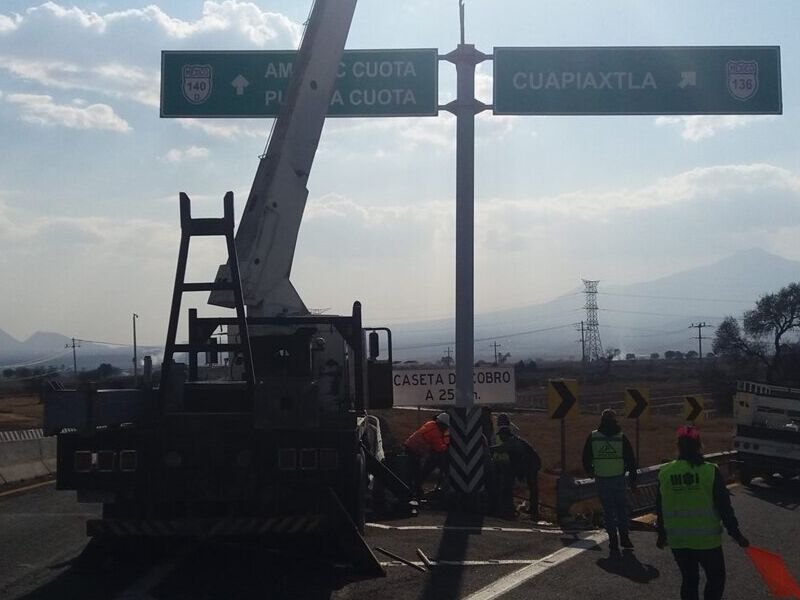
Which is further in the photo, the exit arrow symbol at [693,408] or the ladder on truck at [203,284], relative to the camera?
the exit arrow symbol at [693,408]

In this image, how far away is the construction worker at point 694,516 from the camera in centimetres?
775

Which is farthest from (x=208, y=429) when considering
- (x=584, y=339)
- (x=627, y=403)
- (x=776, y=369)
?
(x=584, y=339)

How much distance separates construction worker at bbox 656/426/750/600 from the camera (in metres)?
7.75

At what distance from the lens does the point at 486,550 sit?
11.6 meters

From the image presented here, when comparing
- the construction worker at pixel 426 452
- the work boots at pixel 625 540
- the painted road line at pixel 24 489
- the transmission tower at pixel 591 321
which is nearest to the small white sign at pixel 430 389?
the construction worker at pixel 426 452

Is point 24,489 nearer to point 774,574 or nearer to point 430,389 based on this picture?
point 430,389

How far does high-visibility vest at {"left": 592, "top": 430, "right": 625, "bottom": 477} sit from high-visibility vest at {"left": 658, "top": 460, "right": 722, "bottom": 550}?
4.33 m

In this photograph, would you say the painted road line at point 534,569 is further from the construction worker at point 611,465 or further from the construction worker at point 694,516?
the construction worker at point 694,516

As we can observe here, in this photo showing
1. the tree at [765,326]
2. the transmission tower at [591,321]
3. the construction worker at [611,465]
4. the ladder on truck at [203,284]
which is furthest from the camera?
the transmission tower at [591,321]

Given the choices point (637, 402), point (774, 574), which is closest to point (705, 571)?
point (774, 574)

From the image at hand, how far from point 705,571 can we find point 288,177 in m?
6.90

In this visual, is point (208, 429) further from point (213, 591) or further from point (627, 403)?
point (627, 403)

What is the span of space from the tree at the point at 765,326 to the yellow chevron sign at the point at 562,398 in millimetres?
63735

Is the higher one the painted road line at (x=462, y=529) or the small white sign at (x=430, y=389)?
the small white sign at (x=430, y=389)
